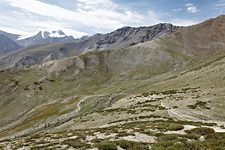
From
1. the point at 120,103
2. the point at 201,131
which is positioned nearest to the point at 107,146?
the point at 201,131

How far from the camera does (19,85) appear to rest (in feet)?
559

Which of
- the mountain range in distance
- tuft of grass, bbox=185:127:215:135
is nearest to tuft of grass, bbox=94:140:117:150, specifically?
the mountain range in distance

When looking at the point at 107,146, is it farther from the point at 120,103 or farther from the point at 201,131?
the point at 120,103

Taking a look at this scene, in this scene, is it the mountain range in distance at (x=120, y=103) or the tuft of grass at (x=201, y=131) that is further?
the tuft of grass at (x=201, y=131)

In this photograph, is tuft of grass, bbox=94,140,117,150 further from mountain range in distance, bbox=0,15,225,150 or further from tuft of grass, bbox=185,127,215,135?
tuft of grass, bbox=185,127,215,135

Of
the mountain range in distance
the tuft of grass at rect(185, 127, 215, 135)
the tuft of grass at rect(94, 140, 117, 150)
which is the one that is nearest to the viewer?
the tuft of grass at rect(94, 140, 117, 150)

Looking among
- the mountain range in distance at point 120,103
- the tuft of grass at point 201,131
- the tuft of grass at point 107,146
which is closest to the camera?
the tuft of grass at point 107,146

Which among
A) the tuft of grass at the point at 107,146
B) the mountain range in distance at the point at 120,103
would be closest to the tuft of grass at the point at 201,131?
the mountain range in distance at the point at 120,103

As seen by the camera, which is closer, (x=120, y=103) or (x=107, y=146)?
(x=107, y=146)

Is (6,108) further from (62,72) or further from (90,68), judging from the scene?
(90,68)

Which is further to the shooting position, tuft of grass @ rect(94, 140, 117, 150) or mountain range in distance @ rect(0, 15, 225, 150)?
mountain range in distance @ rect(0, 15, 225, 150)

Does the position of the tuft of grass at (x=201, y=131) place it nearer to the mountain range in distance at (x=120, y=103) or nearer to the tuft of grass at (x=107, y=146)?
the mountain range in distance at (x=120, y=103)

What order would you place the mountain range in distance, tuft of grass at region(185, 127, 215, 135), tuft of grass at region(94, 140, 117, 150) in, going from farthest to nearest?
tuft of grass at region(185, 127, 215, 135) < the mountain range in distance < tuft of grass at region(94, 140, 117, 150)

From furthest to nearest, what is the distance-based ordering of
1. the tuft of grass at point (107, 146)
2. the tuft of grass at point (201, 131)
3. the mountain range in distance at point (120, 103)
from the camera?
the tuft of grass at point (201, 131) < the mountain range in distance at point (120, 103) < the tuft of grass at point (107, 146)
